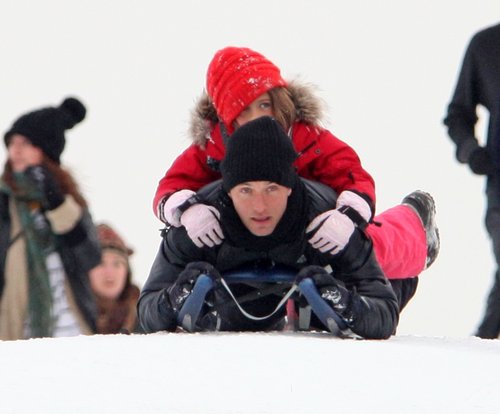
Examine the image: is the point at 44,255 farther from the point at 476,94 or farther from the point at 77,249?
the point at 476,94

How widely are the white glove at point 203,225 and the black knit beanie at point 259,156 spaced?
0.09 metres

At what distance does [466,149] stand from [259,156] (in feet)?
3.40

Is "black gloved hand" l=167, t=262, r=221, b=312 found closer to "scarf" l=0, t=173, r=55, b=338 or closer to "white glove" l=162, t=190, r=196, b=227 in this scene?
"white glove" l=162, t=190, r=196, b=227

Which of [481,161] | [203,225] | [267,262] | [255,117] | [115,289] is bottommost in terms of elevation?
[115,289]

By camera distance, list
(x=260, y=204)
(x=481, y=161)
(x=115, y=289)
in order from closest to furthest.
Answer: (x=260, y=204), (x=481, y=161), (x=115, y=289)

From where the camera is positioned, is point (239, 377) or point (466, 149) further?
point (466, 149)

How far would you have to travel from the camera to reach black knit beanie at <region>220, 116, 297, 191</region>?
3590 millimetres

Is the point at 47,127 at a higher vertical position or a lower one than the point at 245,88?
lower

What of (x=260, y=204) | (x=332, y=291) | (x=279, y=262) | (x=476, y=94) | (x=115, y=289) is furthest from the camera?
(x=115, y=289)

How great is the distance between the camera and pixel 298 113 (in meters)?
4.06

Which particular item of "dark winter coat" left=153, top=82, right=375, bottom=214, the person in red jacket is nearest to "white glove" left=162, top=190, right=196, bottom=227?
the person in red jacket

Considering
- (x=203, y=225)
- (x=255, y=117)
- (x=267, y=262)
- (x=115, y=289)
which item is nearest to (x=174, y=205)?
(x=203, y=225)

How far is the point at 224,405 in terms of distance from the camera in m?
2.12

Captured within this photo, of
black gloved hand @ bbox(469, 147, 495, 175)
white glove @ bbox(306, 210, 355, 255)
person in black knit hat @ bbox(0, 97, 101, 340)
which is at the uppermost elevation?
black gloved hand @ bbox(469, 147, 495, 175)
